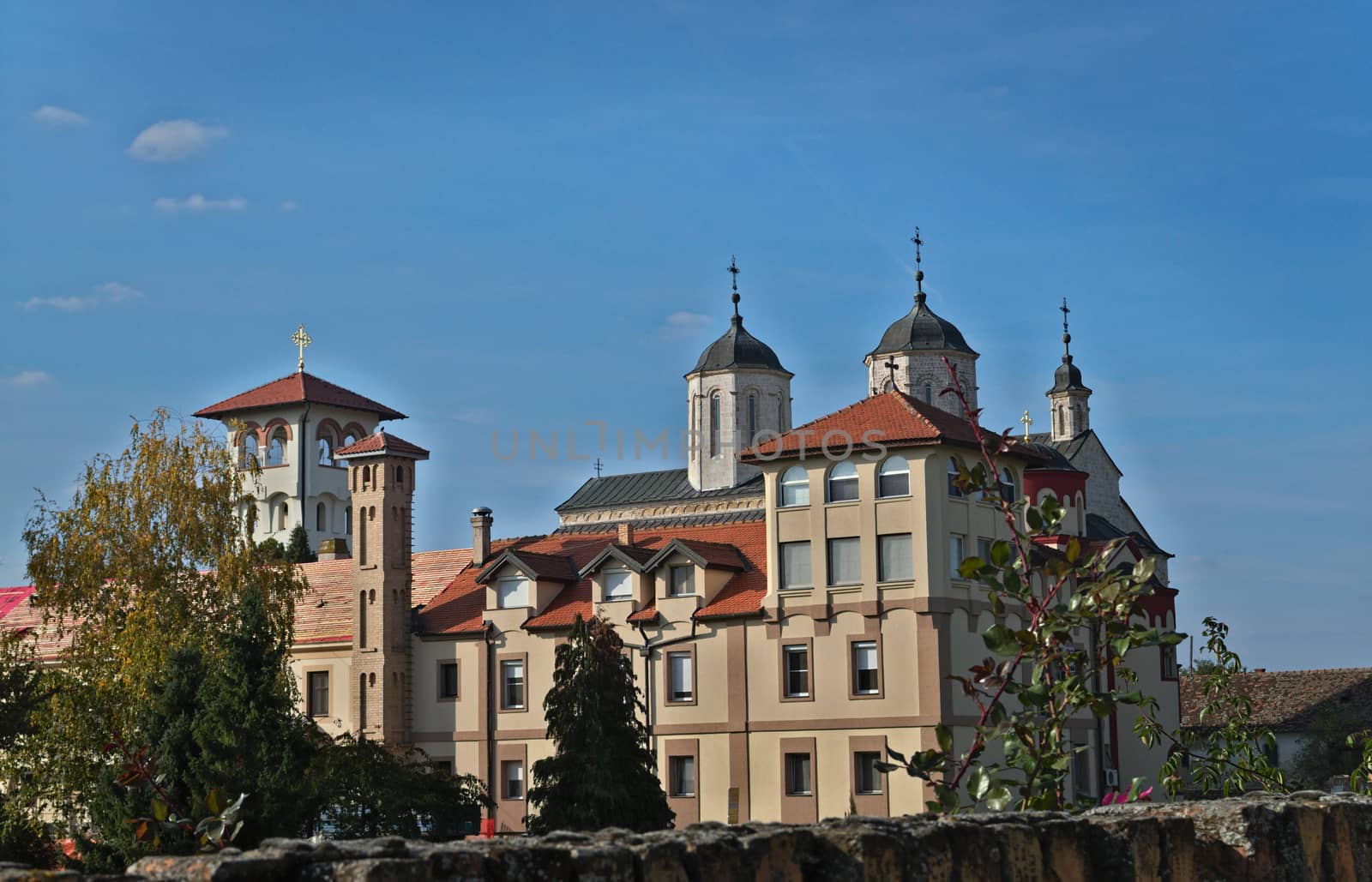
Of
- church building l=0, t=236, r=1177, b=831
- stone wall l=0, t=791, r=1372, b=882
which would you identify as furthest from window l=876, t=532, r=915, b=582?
stone wall l=0, t=791, r=1372, b=882

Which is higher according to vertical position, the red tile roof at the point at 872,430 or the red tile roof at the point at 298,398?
the red tile roof at the point at 298,398

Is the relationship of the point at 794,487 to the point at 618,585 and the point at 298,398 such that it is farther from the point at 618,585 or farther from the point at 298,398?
the point at 298,398

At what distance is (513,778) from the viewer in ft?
167

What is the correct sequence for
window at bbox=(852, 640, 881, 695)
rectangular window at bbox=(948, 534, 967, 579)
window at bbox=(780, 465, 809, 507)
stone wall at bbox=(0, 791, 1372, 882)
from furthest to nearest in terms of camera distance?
1. window at bbox=(780, 465, 809, 507)
2. rectangular window at bbox=(948, 534, 967, 579)
3. window at bbox=(852, 640, 881, 695)
4. stone wall at bbox=(0, 791, 1372, 882)

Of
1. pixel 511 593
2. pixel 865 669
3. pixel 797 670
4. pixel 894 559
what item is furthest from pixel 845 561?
pixel 511 593

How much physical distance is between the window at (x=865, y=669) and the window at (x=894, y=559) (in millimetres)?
1836

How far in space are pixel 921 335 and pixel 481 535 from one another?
141 feet

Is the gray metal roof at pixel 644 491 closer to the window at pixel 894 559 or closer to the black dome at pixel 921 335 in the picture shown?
the black dome at pixel 921 335

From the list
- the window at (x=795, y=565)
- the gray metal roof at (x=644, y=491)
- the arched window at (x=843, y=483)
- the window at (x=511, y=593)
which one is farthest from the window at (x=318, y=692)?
the gray metal roof at (x=644, y=491)

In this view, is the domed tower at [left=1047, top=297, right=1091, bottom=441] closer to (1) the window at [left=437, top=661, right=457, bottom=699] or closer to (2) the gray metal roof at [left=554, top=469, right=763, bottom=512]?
(2) the gray metal roof at [left=554, top=469, right=763, bottom=512]

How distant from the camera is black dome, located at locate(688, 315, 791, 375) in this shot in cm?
9250

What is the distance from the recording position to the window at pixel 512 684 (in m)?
51.2

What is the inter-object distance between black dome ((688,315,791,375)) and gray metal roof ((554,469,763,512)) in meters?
6.07

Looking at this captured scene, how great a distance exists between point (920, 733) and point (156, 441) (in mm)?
20935
